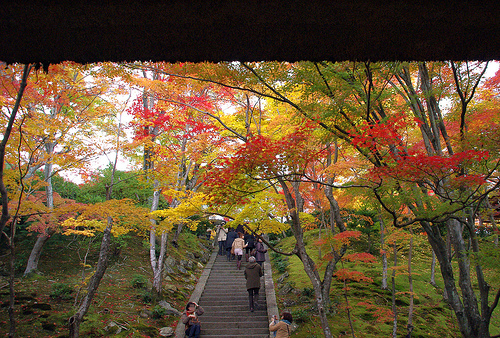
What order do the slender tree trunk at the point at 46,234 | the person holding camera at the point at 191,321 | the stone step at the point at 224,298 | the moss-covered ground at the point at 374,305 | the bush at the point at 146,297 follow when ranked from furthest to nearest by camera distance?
the stone step at the point at 224,298
the bush at the point at 146,297
the slender tree trunk at the point at 46,234
the moss-covered ground at the point at 374,305
the person holding camera at the point at 191,321

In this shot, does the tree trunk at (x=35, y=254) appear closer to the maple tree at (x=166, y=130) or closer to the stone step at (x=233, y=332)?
the maple tree at (x=166, y=130)

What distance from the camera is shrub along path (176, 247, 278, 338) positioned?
7.68 metres

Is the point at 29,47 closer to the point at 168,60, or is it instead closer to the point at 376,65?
the point at 168,60

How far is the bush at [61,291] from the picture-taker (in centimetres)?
762

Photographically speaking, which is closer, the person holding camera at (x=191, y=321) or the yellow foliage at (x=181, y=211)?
the person holding camera at (x=191, y=321)

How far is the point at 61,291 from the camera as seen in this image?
773 cm

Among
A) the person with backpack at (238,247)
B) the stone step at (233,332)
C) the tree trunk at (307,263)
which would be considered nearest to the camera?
the tree trunk at (307,263)

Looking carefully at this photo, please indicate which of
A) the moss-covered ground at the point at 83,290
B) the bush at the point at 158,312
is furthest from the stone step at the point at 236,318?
the bush at the point at 158,312

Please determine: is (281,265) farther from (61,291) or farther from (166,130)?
(61,291)

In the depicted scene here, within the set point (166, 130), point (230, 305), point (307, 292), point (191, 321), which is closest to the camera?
point (191, 321)

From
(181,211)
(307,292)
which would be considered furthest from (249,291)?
(181,211)

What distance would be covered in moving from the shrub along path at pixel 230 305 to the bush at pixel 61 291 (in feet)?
10.6

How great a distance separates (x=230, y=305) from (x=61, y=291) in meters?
4.90

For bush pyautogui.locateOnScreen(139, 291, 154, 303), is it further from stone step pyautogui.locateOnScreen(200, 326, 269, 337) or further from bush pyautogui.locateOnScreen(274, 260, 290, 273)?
bush pyautogui.locateOnScreen(274, 260, 290, 273)
